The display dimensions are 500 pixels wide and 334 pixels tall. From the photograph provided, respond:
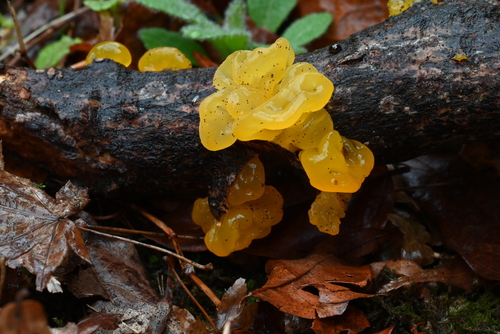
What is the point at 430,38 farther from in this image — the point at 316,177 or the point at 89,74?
the point at 89,74

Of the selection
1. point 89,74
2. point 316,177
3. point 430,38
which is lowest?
point 316,177

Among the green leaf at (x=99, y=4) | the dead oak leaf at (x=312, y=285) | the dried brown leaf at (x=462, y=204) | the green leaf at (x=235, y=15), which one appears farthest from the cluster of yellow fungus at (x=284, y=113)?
the green leaf at (x=99, y=4)

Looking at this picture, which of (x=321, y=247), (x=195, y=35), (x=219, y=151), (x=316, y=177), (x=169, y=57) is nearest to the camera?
(x=316, y=177)

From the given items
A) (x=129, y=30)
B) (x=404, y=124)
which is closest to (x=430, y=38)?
(x=404, y=124)

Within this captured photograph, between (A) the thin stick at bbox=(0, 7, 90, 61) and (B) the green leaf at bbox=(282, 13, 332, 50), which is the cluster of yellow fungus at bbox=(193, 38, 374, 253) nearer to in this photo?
(B) the green leaf at bbox=(282, 13, 332, 50)

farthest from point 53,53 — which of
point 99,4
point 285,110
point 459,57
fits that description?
point 459,57

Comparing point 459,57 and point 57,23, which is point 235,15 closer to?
point 57,23

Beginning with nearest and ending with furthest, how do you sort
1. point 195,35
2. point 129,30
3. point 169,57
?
point 169,57, point 195,35, point 129,30
